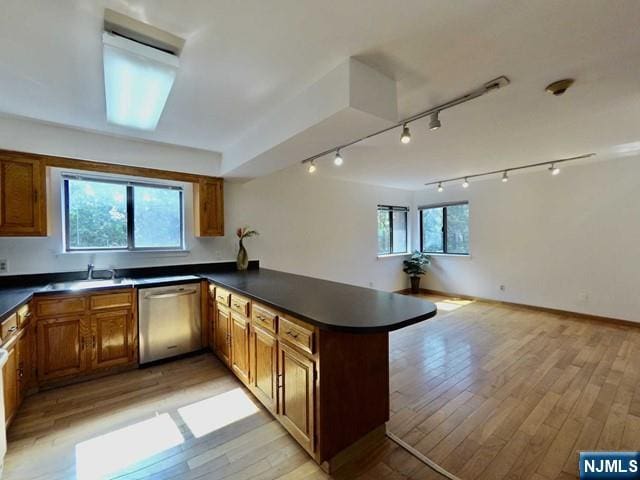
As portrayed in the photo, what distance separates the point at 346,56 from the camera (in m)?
1.64

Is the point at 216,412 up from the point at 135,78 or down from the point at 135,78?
down

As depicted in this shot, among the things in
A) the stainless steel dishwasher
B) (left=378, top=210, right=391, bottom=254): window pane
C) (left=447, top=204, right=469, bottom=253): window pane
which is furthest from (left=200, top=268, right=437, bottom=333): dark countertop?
(left=447, top=204, right=469, bottom=253): window pane

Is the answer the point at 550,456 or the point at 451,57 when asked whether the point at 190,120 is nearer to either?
the point at 451,57

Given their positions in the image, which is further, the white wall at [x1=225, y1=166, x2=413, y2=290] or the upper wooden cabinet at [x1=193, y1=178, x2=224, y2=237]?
the white wall at [x1=225, y1=166, x2=413, y2=290]

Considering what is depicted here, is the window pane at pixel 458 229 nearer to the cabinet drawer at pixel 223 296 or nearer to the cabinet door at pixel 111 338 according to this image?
the cabinet drawer at pixel 223 296

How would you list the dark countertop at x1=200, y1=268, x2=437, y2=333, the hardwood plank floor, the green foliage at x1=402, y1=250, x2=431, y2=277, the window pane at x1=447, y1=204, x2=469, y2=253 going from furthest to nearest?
the green foliage at x1=402, y1=250, x2=431, y2=277
the window pane at x1=447, y1=204, x2=469, y2=253
the hardwood plank floor
the dark countertop at x1=200, y1=268, x2=437, y2=333

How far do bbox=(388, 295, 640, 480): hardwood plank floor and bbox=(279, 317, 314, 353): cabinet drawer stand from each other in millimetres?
997

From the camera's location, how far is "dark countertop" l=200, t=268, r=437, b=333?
1.49 meters

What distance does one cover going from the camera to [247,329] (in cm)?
236

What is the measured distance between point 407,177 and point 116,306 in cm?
464

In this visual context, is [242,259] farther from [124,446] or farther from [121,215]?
[124,446]

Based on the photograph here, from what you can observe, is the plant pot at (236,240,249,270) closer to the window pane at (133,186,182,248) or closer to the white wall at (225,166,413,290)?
the white wall at (225,166,413,290)

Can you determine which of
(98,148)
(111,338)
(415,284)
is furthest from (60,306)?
(415,284)

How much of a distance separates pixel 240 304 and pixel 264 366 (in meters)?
0.59
